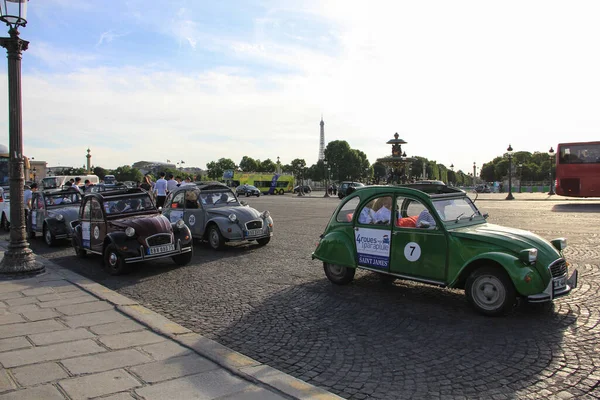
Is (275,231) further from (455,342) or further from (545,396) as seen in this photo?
(545,396)

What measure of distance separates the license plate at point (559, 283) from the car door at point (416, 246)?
1.20 m

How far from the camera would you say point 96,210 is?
9672mm

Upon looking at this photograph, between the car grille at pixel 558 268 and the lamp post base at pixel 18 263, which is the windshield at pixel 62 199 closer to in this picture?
the lamp post base at pixel 18 263

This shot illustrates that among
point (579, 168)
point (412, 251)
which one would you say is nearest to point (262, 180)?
point (579, 168)

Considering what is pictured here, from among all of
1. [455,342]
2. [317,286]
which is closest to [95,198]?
[317,286]

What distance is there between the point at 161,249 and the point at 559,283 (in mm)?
6503

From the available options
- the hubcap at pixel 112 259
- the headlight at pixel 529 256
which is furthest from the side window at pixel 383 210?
the hubcap at pixel 112 259

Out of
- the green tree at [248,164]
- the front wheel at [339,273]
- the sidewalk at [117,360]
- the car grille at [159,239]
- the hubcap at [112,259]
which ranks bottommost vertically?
the sidewalk at [117,360]

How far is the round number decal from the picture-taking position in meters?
6.06

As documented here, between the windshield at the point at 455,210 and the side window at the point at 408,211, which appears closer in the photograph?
the windshield at the point at 455,210

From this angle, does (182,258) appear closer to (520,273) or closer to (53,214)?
(53,214)

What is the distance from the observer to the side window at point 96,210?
953cm

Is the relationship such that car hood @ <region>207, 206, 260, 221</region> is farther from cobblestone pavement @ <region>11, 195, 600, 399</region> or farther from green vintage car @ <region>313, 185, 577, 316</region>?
green vintage car @ <region>313, 185, 577, 316</region>

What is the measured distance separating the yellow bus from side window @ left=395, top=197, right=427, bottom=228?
64425 millimetres
